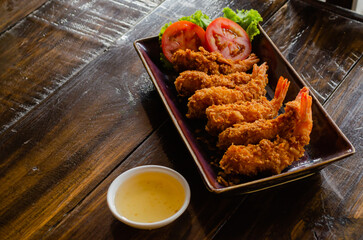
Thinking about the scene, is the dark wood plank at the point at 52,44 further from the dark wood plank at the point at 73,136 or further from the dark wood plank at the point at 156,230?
the dark wood plank at the point at 156,230

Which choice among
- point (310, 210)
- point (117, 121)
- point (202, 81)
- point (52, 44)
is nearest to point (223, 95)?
point (202, 81)

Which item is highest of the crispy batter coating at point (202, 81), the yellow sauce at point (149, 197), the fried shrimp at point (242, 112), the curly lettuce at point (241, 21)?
the curly lettuce at point (241, 21)

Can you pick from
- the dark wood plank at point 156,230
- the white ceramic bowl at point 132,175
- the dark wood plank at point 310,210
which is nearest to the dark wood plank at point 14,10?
the dark wood plank at point 156,230

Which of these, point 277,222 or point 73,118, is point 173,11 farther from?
point 277,222

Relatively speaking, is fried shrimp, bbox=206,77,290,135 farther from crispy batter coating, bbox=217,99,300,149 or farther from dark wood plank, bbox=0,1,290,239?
dark wood plank, bbox=0,1,290,239

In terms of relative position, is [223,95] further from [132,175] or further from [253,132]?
[132,175]

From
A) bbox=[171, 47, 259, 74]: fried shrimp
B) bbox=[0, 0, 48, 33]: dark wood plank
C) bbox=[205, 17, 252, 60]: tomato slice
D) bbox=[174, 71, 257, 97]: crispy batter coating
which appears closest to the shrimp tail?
bbox=[174, 71, 257, 97]: crispy batter coating
